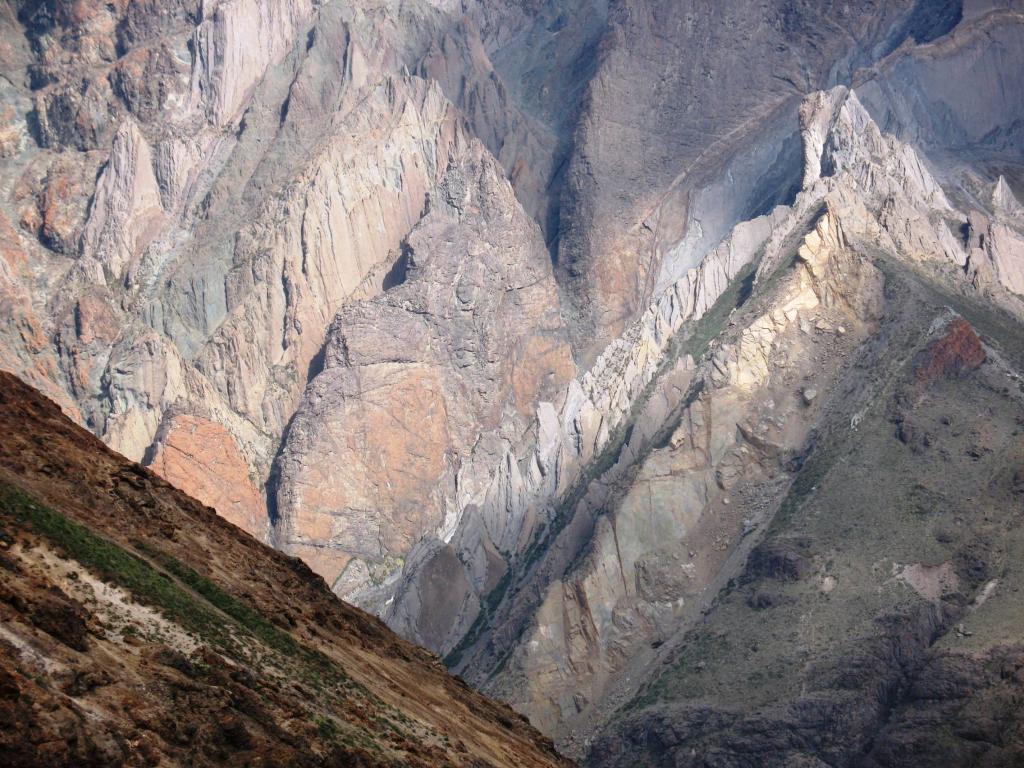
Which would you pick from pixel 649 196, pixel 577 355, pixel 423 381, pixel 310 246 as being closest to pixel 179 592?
pixel 423 381

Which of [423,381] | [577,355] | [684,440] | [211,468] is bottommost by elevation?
[211,468]

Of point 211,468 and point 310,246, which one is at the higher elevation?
point 310,246

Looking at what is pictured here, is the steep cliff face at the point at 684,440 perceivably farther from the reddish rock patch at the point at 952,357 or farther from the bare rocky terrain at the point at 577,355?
the reddish rock patch at the point at 952,357

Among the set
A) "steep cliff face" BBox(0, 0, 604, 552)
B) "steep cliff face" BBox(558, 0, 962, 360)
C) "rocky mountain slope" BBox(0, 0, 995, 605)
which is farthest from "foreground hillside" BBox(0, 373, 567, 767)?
"steep cliff face" BBox(558, 0, 962, 360)

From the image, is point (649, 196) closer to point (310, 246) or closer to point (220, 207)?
point (310, 246)

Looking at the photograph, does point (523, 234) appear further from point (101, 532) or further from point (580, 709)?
point (101, 532)

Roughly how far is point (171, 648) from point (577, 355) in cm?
13782

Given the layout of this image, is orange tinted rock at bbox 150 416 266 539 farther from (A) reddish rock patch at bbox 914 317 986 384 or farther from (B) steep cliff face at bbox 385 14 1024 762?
(A) reddish rock patch at bbox 914 317 986 384

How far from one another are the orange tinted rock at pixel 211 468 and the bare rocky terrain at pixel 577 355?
30 centimetres

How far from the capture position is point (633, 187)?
19238 cm

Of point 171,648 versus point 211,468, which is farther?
point 211,468

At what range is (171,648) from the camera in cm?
4519

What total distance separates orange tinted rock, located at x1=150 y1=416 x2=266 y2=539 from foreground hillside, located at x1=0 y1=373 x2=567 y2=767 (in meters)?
94.1

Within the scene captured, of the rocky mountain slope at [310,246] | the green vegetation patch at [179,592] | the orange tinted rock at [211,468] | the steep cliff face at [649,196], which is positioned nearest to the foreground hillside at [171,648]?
the green vegetation patch at [179,592]
